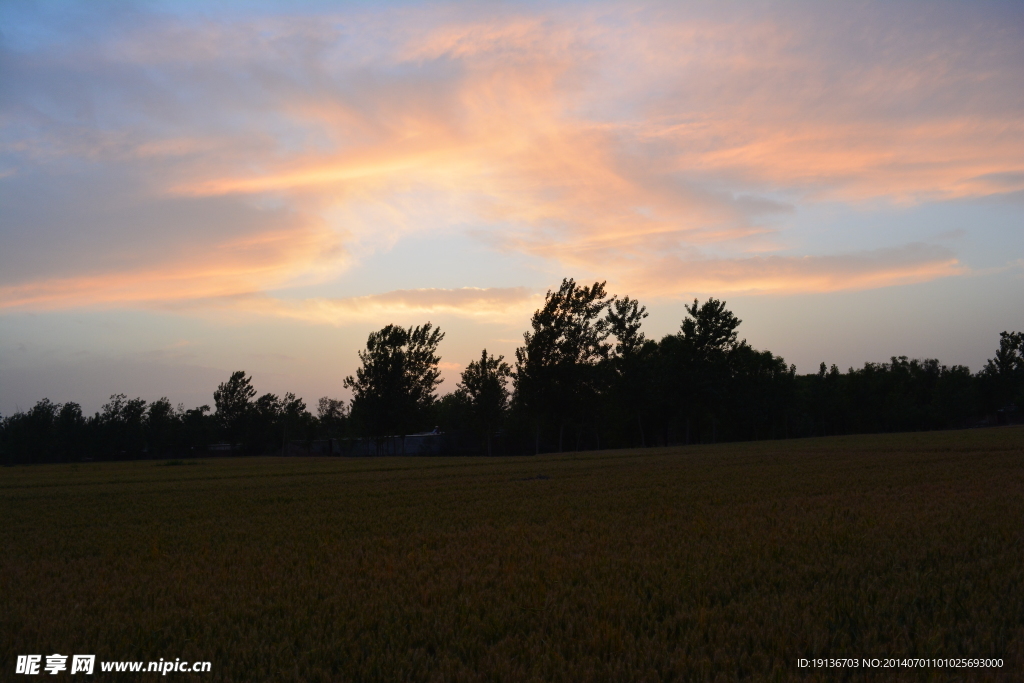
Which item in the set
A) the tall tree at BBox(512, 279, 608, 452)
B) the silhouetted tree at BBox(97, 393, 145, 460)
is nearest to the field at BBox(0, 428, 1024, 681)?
the tall tree at BBox(512, 279, 608, 452)

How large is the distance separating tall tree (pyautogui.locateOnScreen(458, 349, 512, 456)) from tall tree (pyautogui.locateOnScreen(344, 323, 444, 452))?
172 inches

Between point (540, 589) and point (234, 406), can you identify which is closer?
point (540, 589)

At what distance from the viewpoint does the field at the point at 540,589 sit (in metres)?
4.21

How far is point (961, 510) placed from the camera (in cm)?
941

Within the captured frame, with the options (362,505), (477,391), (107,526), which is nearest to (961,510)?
(362,505)

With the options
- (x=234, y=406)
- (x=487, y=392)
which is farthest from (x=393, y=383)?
(x=234, y=406)

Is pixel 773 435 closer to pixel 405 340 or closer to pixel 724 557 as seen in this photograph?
pixel 405 340

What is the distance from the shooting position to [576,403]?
2200 inches

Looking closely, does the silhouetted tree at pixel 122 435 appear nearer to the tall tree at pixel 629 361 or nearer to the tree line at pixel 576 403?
the tree line at pixel 576 403

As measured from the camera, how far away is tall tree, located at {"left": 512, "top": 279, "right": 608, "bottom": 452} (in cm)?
5500

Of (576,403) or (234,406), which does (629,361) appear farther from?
(234,406)

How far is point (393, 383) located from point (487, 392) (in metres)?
9.76

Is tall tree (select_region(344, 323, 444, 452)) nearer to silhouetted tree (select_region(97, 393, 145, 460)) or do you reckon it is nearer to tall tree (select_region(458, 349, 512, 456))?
tall tree (select_region(458, 349, 512, 456))

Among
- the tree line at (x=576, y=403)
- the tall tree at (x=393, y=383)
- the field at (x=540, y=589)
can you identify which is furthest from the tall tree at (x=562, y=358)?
the field at (x=540, y=589)
